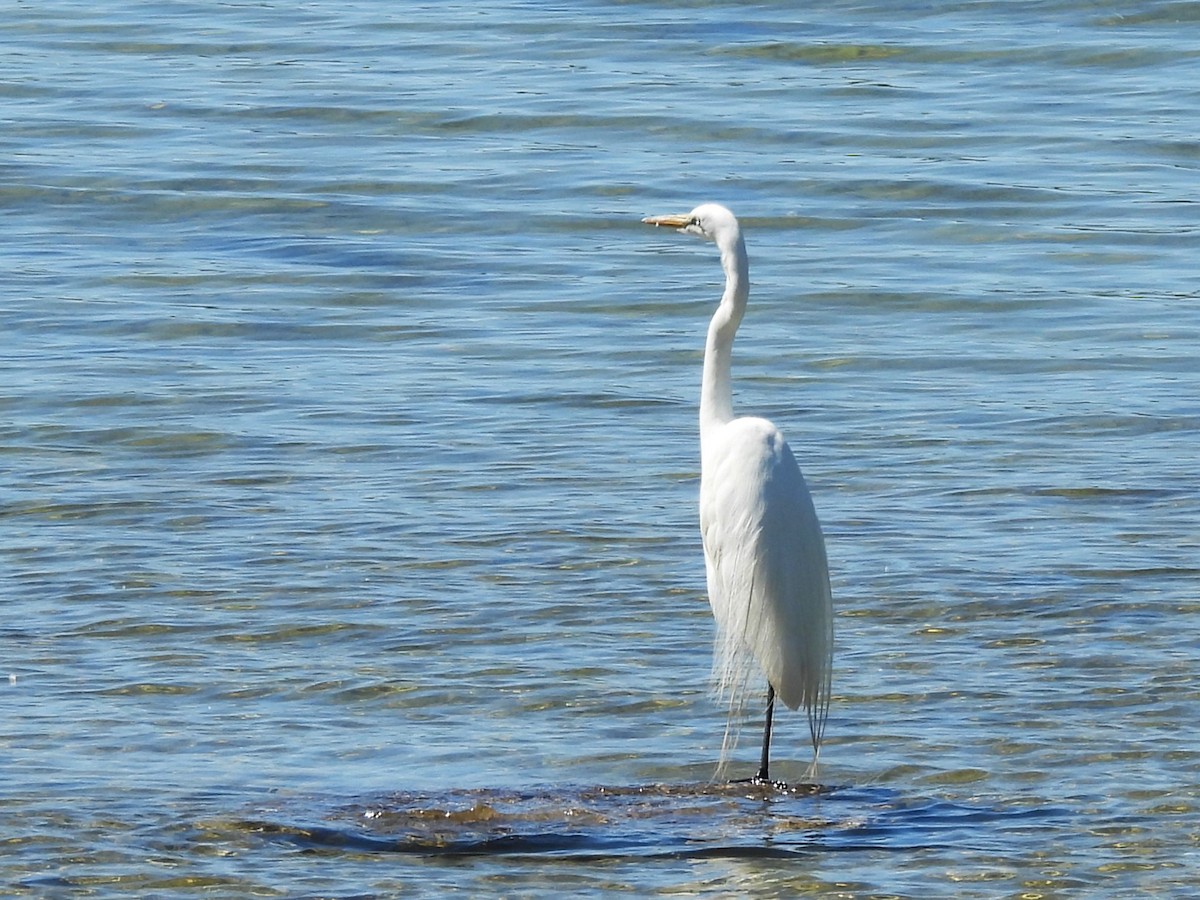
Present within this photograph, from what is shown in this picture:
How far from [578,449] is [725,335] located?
8.27 ft

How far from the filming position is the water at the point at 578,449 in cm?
461

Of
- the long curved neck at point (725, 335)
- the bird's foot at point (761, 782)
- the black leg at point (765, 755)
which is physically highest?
the long curved neck at point (725, 335)

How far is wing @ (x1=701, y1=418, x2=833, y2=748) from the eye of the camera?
5.08 meters

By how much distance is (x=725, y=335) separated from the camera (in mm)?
5359

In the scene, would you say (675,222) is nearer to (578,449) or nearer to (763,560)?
(763,560)

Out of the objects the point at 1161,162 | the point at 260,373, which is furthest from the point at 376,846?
the point at 1161,162

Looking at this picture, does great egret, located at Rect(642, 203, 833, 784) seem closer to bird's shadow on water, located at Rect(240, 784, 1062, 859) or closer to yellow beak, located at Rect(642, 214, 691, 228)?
yellow beak, located at Rect(642, 214, 691, 228)

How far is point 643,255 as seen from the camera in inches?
444

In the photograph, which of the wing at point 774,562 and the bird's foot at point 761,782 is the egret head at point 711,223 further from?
the bird's foot at point 761,782

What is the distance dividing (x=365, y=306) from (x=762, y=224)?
8.47ft

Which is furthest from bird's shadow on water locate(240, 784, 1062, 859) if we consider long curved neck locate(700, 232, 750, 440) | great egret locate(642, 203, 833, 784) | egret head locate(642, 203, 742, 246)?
egret head locate(642, 203, 742, 246)

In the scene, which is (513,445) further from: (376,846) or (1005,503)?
(376,846)

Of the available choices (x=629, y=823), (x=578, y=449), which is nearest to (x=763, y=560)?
(x=629, y=823)

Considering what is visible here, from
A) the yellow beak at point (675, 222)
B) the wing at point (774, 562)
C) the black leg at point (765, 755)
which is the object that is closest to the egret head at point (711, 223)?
the yellow beak at point (675, 222)
